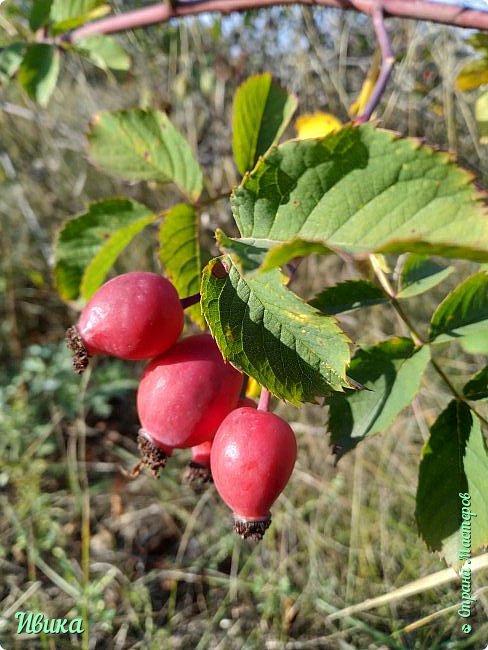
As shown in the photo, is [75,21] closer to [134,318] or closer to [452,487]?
[134,318]

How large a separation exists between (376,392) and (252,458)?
31cm

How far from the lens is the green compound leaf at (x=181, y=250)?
1046mm

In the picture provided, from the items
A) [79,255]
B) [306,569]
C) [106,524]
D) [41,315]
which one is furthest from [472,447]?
[41,315]

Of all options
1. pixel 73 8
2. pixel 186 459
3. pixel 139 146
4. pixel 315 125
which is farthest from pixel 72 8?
pixel 186 459

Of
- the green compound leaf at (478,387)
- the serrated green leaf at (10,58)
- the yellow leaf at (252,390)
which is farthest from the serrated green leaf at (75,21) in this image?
the green compound leaf at (478,387)

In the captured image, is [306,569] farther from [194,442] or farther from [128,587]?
[194,442]

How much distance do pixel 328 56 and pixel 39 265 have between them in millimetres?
2081

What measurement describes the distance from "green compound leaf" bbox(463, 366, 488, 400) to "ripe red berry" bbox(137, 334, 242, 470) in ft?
1.43

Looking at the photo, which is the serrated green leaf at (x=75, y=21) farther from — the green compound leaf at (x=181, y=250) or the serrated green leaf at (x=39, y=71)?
the green compound leaf at (x=181, y=250)

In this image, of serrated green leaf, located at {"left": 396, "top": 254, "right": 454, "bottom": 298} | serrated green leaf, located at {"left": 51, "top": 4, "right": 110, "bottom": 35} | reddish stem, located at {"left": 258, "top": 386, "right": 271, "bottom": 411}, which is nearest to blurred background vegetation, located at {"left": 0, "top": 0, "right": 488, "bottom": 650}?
serrated green leaf, located at {"left": 51, "top": 4, "right": 110, "bottom": 35}

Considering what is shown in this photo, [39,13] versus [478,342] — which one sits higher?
[39,13]

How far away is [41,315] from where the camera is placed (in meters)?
3.37

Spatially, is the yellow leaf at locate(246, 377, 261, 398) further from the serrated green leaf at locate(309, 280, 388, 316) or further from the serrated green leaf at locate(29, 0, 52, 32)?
the serrated green leaf at locate(29, 0, 52, 32)

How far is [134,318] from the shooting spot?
0.75 metres
